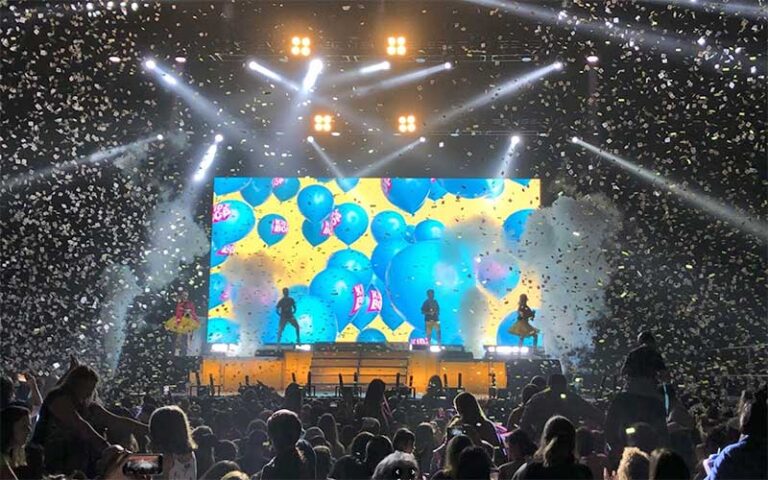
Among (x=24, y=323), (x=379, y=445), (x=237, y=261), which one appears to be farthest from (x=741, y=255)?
(x=24, y=323)

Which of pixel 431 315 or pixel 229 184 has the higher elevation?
pixel 229 184

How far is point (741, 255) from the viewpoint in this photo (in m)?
14.4

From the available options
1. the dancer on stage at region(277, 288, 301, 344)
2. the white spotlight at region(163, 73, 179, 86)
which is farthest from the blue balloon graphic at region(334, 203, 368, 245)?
the white spotlight at region(163, 73, 179, 86)

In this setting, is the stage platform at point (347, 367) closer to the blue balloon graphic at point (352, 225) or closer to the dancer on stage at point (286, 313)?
the dancer on stage at point (286, 313)

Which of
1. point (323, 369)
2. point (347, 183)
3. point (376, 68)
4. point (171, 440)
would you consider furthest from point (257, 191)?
point (171, 440)

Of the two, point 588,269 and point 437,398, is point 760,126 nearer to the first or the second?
point 588,269

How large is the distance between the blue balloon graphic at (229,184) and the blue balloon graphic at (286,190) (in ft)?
2.08

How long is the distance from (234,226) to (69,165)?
11.5ft

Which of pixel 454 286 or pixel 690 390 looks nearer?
pixel 690 390

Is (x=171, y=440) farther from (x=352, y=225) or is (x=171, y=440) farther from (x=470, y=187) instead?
(x=470, y=187)

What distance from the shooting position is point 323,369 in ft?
45.4

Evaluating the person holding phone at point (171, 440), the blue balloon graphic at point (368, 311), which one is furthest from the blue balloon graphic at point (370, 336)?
the person holding phone at point (171, 440)

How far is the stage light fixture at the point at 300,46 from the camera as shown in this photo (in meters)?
13.3

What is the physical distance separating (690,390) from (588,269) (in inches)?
235
